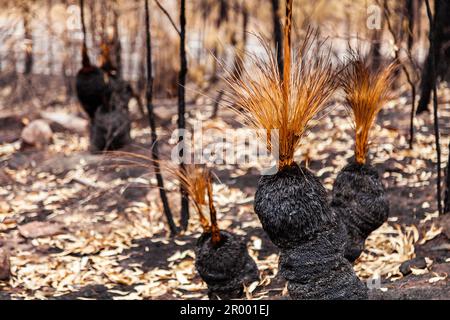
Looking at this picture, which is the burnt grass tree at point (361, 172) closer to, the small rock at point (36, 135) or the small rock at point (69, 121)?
the small rock at point (36, 135)

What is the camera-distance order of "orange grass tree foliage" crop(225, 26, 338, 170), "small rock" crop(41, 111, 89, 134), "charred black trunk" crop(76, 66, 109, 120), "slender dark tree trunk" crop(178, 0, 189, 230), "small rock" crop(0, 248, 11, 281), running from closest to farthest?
"orange grass tree foliage" crop(225, 26, 338, 170), "small rock" crop(0, 248, 11, 281), "slender dark tree trunk" crop(178, 0, 189, 230), "charred black trunk" crop(76, 66, 109, 120), "small rock" crop(41, 111, 89, 134)

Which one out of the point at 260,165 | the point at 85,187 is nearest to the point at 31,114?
the point at 85,187

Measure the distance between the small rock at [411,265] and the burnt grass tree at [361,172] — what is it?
367 mm

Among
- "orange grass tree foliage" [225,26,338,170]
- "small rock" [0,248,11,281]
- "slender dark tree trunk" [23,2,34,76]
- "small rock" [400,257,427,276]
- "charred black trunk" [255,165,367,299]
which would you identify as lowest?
"small rock" [0,248,11,281]

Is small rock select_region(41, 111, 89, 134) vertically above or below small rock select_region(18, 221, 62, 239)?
above

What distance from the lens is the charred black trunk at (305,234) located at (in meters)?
2.74

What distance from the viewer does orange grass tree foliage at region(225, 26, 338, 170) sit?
8.64ft

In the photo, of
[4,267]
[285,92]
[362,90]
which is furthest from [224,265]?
[4,267]

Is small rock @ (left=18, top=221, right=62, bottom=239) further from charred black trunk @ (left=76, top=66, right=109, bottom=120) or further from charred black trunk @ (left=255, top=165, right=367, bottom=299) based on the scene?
charred black trunk @ (left=255, top=165, right=367, bottom=299)

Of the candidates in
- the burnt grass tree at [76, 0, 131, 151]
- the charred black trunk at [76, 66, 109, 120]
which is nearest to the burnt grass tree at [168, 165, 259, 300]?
the burnt grass tree at [76, 0, 131, 151]

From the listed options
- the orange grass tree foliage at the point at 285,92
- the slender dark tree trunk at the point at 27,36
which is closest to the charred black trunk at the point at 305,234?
the orange grass tree foliage at the point at 285,92

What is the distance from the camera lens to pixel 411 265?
12.3ft

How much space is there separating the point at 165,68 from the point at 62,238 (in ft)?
16.4

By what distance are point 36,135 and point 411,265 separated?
481 cm
